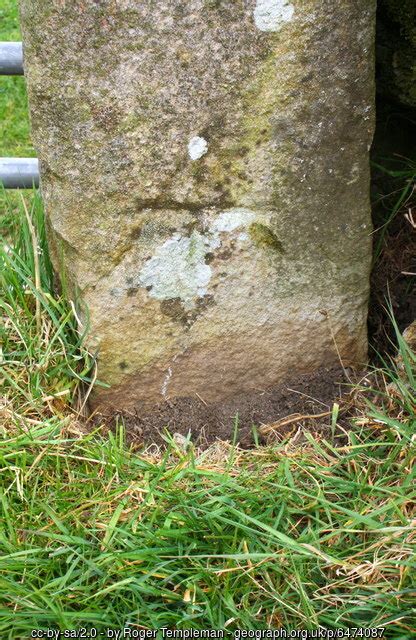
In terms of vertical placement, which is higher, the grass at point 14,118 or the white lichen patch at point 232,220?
the white lichen patch at point 232,220

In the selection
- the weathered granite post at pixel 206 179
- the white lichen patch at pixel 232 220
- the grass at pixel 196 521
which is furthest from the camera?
A: the white lichen patch at pixel 232 220

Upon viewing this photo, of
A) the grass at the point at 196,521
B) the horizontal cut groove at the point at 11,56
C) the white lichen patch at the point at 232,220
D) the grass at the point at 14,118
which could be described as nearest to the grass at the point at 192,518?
the grass at the point at 196,521

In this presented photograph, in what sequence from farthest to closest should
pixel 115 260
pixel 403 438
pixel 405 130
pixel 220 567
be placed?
pixel 405 130, pixel 115 260, pixel 403 438, pixel 220 567

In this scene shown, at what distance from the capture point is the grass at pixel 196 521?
5.04ft

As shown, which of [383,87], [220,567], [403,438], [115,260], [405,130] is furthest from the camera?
[405,130]

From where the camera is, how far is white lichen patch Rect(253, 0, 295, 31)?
1716mm

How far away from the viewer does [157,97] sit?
5.73 feet

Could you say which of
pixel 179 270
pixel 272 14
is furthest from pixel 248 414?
pixel 272 14

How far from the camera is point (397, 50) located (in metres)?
2.12

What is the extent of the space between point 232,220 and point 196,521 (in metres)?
0.65

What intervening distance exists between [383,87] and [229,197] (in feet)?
2.06

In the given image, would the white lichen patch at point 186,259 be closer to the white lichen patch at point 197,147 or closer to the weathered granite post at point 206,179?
the weathered granite post at point 206,179

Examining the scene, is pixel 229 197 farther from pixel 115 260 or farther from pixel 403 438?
pixel 403 438

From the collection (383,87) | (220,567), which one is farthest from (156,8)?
(220,567)
